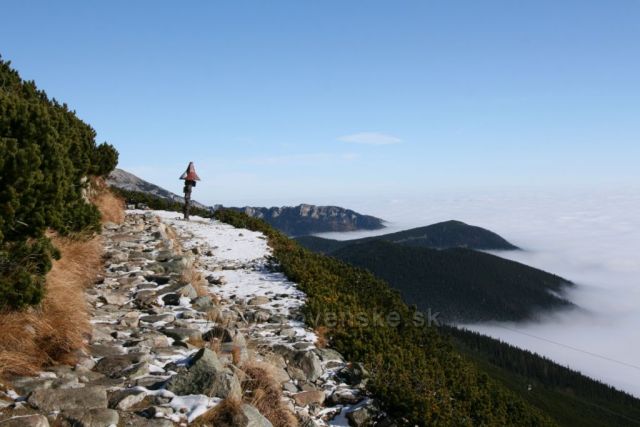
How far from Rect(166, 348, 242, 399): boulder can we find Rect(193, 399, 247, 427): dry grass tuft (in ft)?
0.48

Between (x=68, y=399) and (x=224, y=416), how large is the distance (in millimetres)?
1737

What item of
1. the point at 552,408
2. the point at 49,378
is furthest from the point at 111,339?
the point at 552,408

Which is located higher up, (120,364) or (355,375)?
(120,364)

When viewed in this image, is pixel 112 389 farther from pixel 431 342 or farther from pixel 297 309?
pixel 431 342

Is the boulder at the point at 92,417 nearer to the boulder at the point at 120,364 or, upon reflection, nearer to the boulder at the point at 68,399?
the boulder at the point at 68,399

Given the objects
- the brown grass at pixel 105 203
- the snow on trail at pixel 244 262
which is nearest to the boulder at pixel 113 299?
the snow on trail at pixel 244 262

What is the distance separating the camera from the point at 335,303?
12742mm

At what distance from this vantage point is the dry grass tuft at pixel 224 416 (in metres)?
5.09

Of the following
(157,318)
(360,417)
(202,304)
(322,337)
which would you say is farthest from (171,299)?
(360,417)

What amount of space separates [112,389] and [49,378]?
78 cm

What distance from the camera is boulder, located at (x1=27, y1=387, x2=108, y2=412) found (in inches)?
185

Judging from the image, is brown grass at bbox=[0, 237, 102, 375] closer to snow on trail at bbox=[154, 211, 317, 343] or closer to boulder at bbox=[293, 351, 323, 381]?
boulder at bbox=[293, 351, 323, 381]

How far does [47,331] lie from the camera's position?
6.13m

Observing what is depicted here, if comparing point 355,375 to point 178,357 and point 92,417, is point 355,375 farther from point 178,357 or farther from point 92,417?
point 92,417
